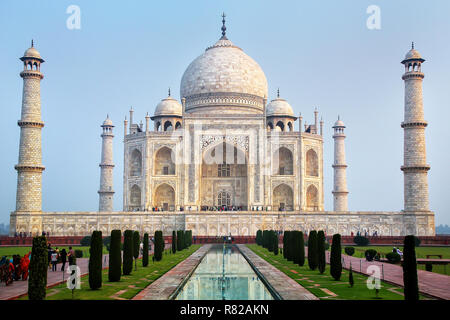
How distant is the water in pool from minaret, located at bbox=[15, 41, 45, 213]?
1431cm

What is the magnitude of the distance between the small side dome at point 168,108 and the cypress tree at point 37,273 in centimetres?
2724

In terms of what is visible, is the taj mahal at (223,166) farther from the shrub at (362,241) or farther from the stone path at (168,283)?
the stone path at (168,283)

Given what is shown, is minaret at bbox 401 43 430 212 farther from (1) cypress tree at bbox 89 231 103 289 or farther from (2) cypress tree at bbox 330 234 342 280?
(1) cypress tree at bbox 89 231 103 289

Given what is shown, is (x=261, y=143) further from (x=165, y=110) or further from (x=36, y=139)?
(x=36, y=139)

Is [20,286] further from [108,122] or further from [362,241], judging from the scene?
[108,122]

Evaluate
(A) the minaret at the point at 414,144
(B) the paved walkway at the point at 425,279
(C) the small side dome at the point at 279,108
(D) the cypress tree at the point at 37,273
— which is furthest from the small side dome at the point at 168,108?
(D) the cypress tree at the point at 37,273

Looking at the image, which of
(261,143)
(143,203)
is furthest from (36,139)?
(261,143)

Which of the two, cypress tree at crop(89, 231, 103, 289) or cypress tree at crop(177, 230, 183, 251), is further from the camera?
cypress tree at crop(177, 230, 183, 251)

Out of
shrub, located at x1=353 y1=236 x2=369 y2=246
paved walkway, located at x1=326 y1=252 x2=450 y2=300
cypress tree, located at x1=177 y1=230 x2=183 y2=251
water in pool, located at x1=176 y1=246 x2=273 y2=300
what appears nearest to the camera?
water in pool, located at x1=176 y1=246 x2=273 y2=300

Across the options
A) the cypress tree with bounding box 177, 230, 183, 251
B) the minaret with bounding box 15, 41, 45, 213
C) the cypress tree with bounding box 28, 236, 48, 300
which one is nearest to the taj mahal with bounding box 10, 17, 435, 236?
the minaret with bounding box 15, 41, 45, 213

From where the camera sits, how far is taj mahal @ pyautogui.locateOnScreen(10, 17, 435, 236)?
93.8ft

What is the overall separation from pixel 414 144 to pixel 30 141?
794 inches
